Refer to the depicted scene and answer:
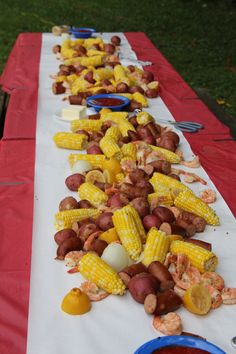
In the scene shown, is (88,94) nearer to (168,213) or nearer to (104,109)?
(104,109)

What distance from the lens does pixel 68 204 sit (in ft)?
7.45

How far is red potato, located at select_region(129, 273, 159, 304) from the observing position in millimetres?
1724

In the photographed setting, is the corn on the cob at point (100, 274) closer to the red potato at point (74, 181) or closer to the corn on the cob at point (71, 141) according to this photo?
the red potato at point (74, 181)

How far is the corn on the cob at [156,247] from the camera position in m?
1.92

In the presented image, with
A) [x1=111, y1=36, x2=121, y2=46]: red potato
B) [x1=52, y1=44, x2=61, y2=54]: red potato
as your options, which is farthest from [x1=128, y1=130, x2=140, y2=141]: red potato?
[x1=111, y1=36, x2=121, y2=46]: red potato

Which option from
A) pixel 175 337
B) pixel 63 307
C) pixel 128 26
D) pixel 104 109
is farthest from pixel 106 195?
pixel 128 26

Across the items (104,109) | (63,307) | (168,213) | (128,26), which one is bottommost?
(63,307)

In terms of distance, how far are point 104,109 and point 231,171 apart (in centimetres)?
92

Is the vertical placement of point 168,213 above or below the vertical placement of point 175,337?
above

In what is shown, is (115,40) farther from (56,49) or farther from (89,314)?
(89,314)

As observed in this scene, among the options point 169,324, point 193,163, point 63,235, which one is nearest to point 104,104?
point 193,163

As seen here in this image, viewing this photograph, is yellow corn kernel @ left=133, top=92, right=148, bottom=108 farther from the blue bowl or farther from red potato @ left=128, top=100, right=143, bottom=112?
the blue bowl

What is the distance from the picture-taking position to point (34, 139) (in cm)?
311

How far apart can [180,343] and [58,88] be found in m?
2.61
